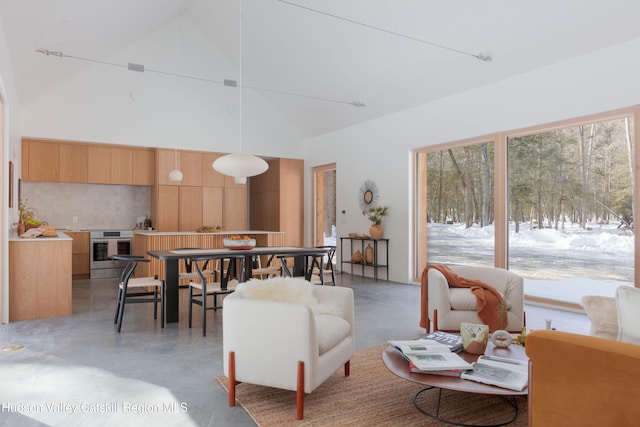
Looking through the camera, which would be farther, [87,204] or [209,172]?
[209,172]

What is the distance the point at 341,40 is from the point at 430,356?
5.58m

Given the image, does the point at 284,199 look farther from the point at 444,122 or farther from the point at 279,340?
the point at 279,340

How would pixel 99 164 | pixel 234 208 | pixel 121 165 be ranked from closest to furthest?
pixel 99 164 → pixel 121 165 → pixel 234 208

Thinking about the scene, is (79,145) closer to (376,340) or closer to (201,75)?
(201,75)

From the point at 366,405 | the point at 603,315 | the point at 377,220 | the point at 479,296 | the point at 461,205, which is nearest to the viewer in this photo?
the point at 603,315

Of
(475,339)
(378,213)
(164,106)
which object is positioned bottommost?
(475,339)

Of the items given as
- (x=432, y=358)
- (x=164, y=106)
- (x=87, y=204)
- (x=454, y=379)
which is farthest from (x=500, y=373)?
(x=87, y=204)

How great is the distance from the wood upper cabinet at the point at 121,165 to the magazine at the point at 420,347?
7476mm

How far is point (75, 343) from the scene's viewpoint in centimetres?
389

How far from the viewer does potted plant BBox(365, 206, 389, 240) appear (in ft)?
25.9

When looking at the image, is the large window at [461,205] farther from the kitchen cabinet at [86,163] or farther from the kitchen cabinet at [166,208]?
the kitchen cabinet at [86,163]

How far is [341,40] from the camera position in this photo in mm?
6848

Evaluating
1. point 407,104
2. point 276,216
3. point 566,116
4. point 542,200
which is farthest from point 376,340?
point 276,216

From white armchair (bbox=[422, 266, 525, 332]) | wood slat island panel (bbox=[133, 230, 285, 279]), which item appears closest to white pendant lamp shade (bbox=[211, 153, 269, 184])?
white armchair (bbox=[422, 266, 525, 332])
